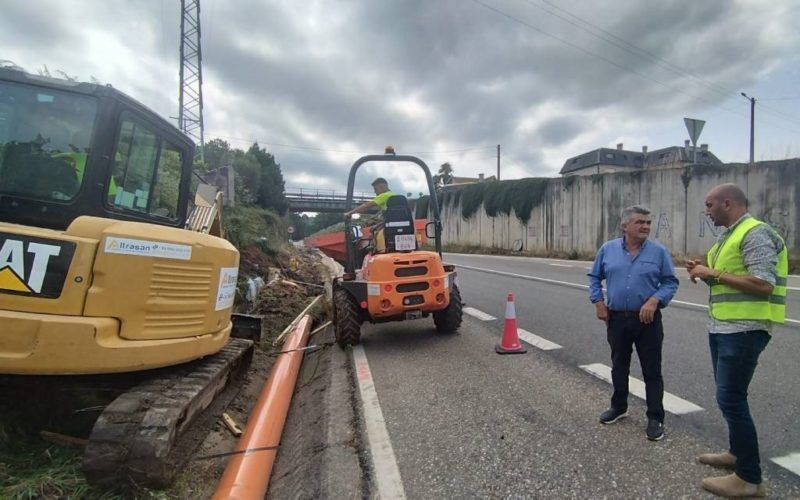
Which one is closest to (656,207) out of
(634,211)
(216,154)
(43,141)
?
(634,211)

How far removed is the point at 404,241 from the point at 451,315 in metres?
1.20

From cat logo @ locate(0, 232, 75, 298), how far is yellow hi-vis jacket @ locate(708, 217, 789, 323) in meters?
A: 3.88

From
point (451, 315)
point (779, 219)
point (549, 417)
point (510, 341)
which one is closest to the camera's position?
point (549, 417)

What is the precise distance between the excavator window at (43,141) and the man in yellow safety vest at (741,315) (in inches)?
158

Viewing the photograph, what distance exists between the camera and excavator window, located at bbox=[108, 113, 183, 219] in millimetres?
3311

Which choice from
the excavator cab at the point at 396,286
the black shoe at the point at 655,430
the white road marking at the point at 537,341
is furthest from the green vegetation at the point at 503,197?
the black shoe at the point at 655,430

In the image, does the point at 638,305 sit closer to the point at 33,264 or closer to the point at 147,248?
the point at 147,248

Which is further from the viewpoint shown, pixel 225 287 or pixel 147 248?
pixel 225 287

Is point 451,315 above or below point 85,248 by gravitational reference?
below

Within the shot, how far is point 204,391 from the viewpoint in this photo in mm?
3373

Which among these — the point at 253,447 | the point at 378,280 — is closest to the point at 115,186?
the point at 253,447

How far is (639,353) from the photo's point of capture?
3.46m

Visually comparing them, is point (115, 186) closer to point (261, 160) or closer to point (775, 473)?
point (775, 473)

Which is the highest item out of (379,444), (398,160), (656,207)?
(656,207)
